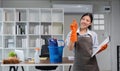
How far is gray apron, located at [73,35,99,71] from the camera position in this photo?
6.03 ft

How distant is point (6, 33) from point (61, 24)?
5.36 feet

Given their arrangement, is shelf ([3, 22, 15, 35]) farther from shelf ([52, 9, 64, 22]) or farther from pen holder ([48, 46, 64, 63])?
pen holder ([48, 46, 64, 63])

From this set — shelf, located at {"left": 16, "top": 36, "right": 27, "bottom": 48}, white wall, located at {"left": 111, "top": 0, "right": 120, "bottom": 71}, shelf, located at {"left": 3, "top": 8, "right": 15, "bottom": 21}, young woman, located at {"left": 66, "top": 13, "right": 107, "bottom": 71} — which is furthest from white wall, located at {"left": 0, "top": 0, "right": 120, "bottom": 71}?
young woman, located at {"left": 66, "top": 13, "right": 107, "bottom": 71}

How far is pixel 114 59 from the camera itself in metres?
6.52

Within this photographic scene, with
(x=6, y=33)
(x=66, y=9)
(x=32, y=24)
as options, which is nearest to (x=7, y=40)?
(x=6, y=33)

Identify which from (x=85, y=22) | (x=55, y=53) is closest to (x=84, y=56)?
(x=85, y=22)

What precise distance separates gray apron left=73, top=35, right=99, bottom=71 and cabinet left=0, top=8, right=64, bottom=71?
3.90 metres

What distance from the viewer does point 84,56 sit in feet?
6.01

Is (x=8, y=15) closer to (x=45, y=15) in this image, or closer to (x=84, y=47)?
(x=45, y=15)

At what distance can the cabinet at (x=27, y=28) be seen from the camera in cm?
573

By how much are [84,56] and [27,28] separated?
4097 mm

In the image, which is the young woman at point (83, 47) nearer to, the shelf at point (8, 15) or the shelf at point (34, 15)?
the shelf at point (34, 15)

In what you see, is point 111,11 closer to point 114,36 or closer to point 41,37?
point 114,36

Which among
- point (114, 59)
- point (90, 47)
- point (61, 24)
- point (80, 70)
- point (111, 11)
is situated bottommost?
point (114, 59)
